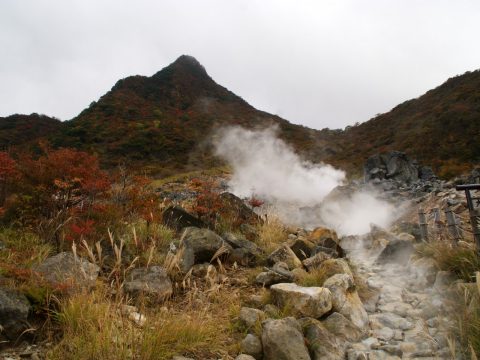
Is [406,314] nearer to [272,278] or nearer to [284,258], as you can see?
[272,278]

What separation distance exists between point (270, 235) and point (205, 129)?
28.1 m

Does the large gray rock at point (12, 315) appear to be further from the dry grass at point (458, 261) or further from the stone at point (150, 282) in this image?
the dry grass at point (458, 261)

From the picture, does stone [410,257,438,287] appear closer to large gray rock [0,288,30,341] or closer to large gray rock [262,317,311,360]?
large gray rock [262,317,311,360]

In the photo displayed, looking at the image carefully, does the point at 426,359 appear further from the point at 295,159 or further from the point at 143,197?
the point at 295,159

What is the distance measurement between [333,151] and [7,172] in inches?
1112

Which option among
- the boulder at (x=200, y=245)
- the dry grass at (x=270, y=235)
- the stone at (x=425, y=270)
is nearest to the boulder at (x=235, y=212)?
the dry grass at (x=270, y=235)

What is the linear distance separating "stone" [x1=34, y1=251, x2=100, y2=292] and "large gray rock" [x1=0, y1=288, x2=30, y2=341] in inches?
12.8

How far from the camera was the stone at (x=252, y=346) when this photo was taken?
10.3 ft

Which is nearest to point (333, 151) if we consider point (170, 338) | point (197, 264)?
point (197, 264)

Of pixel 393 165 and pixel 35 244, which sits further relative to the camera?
pixel 393 165

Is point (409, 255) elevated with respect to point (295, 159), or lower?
lower

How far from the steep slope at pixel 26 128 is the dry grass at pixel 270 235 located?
1035 inches

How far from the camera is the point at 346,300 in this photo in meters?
4.20

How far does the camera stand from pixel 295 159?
28266mm
